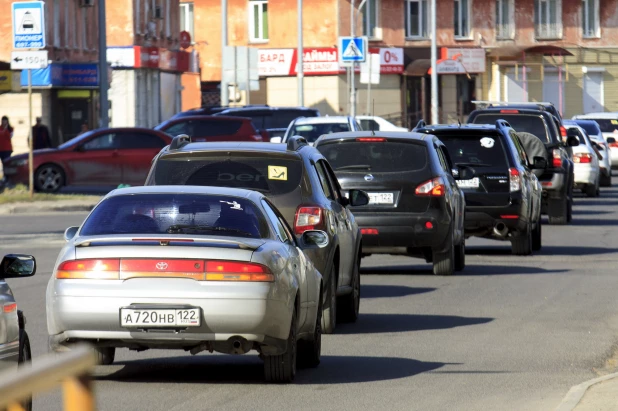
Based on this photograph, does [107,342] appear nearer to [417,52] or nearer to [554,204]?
[554,204]

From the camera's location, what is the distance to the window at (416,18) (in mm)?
72562

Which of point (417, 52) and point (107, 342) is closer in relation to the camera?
point (107, 342)

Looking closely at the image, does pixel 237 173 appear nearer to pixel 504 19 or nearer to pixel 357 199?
pixel 357 199

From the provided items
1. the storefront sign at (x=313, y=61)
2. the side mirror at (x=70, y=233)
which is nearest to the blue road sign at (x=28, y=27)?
the side mirror at (x=70, y=233)

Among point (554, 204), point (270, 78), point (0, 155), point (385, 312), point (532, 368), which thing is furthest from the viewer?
point (270, 78)

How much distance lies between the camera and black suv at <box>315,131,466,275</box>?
16.0 metres

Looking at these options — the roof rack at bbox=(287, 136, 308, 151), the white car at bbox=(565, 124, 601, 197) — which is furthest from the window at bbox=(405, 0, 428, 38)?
the roof rack at bbox=(287, 136, 308, 151)

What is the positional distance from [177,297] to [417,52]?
64.5m

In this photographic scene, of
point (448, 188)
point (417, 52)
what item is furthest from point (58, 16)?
point (448, 188)

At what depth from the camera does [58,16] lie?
51812 millimetres

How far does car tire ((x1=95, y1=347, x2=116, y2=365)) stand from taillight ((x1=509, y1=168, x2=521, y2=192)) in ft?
34.9

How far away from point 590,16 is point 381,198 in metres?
62.2

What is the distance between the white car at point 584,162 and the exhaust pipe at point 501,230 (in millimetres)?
13580

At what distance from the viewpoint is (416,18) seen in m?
72.8
